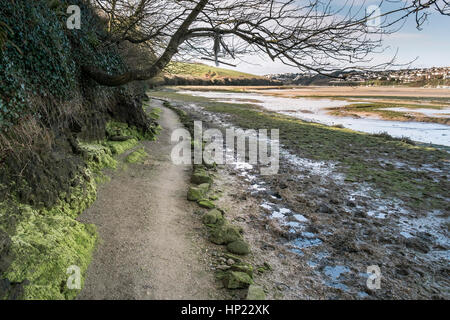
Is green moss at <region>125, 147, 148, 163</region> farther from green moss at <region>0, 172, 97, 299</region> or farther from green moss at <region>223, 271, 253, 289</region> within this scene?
Result: green moss at <region>223, 271, 253, 289</region>

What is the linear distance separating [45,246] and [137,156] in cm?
495

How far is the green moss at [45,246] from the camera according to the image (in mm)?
2799

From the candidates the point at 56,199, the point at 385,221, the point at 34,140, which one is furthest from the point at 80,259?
the point at 385,221

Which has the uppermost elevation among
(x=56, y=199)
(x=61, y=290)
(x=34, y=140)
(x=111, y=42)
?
(x=111, y=42)

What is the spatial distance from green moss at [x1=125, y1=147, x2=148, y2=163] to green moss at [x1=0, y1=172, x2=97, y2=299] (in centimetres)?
344

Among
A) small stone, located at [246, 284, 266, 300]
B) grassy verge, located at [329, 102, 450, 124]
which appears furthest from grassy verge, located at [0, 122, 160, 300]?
grassy verge, located at [329, 102, 450, 124]

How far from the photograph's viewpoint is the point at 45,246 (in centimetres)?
321

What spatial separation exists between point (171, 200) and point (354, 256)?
363cm

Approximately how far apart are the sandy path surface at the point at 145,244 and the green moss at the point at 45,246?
0.22 metres

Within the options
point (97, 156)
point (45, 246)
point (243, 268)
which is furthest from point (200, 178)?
point (45, 246)

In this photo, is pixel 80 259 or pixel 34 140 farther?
pixel 34 140

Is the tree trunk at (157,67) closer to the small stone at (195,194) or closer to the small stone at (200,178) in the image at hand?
the small stone at (200,178)
